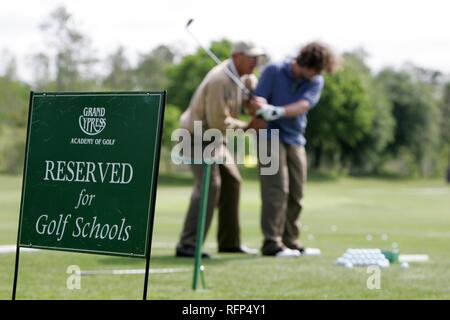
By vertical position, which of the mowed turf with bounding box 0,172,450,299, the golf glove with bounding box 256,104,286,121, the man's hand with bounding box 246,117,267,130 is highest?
the golf glove with bounding box 256,104,286,121

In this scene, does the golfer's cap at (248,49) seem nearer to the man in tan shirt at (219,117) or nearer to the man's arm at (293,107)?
the man in tan shirt at (219,117)

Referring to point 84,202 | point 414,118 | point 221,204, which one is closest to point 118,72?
point 414,118

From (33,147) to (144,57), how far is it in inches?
3381

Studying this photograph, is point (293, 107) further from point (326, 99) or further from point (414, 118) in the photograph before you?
point (414, 118)

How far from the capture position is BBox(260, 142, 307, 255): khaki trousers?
31.5 ft

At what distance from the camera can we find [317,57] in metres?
9.55

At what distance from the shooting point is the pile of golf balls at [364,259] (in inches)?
333

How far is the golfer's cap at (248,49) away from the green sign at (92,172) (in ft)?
13.4

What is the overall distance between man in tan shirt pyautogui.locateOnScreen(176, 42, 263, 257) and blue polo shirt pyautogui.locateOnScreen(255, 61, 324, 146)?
26cm

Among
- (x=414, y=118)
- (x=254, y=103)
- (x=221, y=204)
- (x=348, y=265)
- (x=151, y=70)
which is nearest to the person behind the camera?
(x=348, y=265)

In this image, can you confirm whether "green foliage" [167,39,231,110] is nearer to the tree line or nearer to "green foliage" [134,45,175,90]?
the tree line

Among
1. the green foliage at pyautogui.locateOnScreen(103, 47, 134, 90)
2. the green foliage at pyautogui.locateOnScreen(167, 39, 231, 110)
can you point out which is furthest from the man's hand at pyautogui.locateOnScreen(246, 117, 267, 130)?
the green foliage at pyautogui.locateOnScreen(103, 47, 134, 90)

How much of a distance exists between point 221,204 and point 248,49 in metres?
1.71
